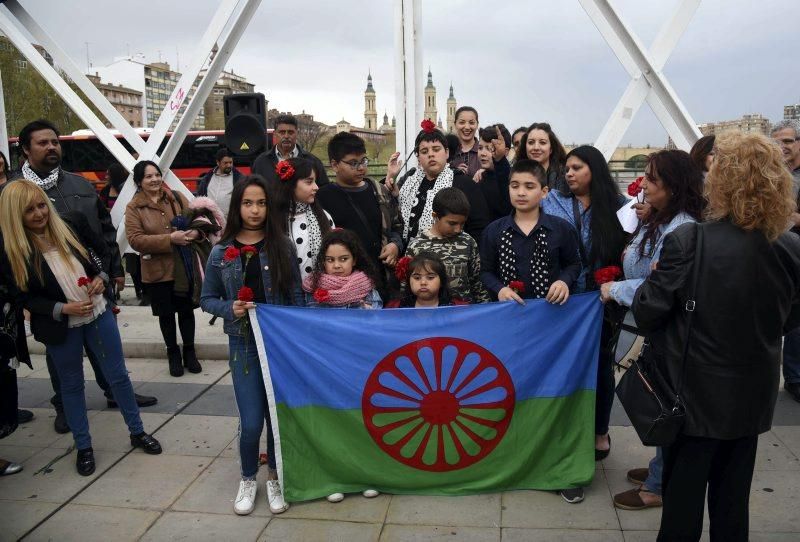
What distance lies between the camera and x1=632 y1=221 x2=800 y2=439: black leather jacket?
7.33ft

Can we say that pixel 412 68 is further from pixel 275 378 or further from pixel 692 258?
pixel 692 258

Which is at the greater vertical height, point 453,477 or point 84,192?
point 84,192

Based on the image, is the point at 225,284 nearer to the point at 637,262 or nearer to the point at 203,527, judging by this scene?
the point at 203,527

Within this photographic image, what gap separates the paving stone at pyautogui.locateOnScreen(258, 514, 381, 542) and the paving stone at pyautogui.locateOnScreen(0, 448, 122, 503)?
1296 mm

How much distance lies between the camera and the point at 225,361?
236 inches

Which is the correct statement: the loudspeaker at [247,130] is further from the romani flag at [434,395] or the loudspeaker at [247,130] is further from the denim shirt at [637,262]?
the denim shirt at [637,262]

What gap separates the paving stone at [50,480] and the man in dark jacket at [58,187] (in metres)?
0.46

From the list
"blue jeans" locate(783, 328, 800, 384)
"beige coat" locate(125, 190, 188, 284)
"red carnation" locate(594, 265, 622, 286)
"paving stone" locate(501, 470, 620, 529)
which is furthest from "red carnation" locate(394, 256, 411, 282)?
"blue jeans" locate(783, 328, 800, 384)

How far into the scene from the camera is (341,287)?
136 inches

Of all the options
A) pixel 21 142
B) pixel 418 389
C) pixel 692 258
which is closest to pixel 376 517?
pixel 418 389

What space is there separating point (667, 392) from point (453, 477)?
135 cm

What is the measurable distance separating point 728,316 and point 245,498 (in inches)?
97.9

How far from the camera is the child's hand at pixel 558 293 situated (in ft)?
10.5

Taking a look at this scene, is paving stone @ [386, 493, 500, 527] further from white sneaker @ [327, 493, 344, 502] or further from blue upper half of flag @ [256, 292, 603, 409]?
blue upper half of flag @ [256, 292, 603, 409]
